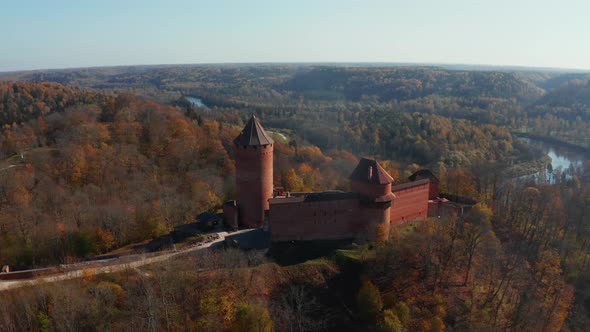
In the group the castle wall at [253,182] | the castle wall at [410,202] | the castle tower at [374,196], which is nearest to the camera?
the castle tower at [374,196]

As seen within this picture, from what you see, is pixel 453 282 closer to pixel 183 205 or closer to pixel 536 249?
pixel 536 249

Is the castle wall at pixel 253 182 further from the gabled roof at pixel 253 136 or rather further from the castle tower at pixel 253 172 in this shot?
the gabled roof at pixel 253 136

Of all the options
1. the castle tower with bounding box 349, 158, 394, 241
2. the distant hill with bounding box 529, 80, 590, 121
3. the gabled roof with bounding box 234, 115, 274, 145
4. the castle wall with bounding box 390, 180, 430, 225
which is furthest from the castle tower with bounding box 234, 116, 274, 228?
the distant hill with bounding box 529, 80, 590, 121

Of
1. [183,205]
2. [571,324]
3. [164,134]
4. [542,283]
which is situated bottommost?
[571,324]

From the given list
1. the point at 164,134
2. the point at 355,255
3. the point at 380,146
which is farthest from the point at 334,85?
the point at 355,255

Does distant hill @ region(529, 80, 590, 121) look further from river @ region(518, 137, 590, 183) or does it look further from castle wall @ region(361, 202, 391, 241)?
castle wall @ region(361, 202, 391, 241)

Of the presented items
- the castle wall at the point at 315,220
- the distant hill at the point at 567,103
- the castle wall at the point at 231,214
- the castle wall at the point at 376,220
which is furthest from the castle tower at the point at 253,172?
the distant hill at the point at 567,103

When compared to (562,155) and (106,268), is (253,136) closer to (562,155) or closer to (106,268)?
(106,268)
